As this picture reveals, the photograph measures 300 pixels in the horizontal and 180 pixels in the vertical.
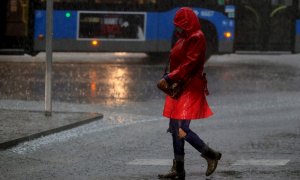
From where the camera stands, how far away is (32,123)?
41.7 feet

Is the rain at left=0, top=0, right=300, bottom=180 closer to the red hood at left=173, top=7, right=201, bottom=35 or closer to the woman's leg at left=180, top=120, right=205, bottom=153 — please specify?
the woman's leg at left=180, top=120, right=205, bottom=153

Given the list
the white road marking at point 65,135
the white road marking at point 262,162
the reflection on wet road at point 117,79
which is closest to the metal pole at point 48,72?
the white road marking at point 65,135

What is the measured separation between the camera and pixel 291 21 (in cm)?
2586

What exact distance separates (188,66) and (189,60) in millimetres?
58

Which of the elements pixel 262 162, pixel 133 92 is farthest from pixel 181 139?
pixel 133 92

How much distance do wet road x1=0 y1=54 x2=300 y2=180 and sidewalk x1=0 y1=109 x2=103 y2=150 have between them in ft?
0.41

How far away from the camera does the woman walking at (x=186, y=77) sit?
8.73 metres

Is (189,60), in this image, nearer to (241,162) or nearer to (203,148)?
(203,148)

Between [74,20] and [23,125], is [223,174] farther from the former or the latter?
[74,20]

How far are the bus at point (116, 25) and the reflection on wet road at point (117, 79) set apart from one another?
1.69 ft

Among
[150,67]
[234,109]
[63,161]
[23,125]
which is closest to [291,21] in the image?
[150,67]

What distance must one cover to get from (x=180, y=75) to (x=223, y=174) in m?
1.20

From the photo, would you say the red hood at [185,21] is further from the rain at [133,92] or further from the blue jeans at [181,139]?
the rain at [133,92]

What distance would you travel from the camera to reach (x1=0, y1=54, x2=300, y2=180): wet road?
380 inches
